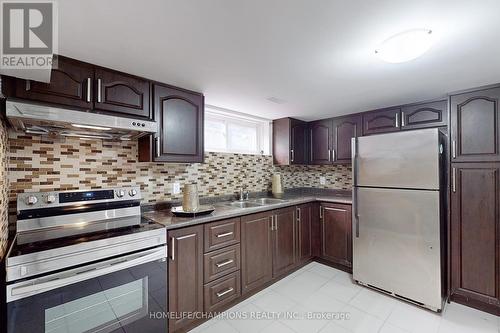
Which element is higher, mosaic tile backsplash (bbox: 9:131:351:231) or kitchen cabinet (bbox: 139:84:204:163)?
kitchen cabinet (bbox: 139:84:204:163)

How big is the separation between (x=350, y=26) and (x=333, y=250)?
8.16 feet

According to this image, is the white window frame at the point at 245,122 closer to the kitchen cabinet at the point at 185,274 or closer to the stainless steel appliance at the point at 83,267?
the kitchen cabinet at the point at 185,274

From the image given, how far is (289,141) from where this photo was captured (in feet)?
10.3

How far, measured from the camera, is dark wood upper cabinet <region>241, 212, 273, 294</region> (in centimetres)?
216

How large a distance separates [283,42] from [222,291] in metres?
1.99

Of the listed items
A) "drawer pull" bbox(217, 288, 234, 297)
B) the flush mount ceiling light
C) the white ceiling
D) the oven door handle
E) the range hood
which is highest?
the white ceiling

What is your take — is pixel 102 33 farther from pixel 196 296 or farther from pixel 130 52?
pixel 196 296

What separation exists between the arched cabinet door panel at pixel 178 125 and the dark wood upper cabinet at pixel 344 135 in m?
1.89

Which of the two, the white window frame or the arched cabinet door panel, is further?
the white window frame

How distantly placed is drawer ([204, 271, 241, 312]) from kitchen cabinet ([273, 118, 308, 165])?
170 cm

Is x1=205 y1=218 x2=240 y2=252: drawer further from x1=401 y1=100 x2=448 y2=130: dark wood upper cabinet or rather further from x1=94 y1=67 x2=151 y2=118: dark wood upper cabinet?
x1=401 y1=100 x2=448 y2=130: dark wood upper cabinet

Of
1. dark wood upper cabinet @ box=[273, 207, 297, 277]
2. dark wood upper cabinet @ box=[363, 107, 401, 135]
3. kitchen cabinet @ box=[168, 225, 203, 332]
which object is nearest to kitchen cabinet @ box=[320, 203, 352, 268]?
dark wood upper cabinet @ box=[273, 207, 297, 277]

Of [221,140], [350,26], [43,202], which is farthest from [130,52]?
[221,140]

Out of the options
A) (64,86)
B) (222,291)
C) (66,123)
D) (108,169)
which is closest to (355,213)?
(222,291)
